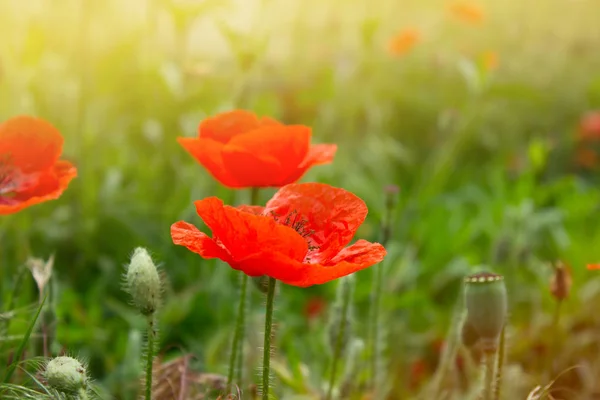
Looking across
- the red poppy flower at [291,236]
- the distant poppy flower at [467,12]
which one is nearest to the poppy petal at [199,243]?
the red poppy flower at [291,236]

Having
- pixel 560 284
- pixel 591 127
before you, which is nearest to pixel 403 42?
pixel 591 127

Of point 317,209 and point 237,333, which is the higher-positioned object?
point 317,209

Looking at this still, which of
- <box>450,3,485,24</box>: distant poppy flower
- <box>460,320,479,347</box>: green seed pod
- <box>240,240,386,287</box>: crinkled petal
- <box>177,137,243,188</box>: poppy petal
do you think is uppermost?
<box>450,3,485,24</box>: distant poppy flower

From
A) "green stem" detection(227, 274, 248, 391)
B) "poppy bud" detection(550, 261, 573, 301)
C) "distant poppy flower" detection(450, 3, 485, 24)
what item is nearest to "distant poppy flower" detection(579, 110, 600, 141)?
"distant poppy flower" detection(450, 3, 485, 24)

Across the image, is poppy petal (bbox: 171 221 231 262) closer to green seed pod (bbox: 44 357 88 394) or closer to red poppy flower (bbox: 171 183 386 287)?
red poppy flower (bbox: 171 183 386 287)

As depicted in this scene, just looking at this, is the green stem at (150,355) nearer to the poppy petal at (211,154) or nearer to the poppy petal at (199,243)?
the poppy petal at (199,243)

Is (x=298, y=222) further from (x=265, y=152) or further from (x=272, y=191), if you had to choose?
(x=272, y=191)

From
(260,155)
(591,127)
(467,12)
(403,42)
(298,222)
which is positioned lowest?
(298,222)
